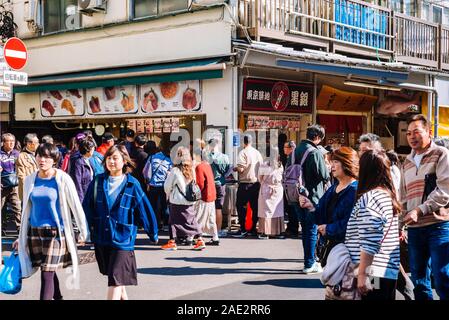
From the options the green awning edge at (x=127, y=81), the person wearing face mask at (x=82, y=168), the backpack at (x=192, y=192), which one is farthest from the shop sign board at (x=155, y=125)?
the person wearing face mask at (x=82, y=168)

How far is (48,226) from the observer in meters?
6.12

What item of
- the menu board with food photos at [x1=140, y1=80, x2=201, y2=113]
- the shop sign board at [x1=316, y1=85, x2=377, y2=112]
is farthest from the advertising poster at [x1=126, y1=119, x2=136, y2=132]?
the shop sign board at [x1=316, y1=85, x2=377, y2=112]

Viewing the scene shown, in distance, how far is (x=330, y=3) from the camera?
50.1 ft

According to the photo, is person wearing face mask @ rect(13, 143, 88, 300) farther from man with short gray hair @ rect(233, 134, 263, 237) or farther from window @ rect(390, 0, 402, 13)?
window @ rect(390, 0, 402, 13)

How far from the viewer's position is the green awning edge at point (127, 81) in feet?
44.8

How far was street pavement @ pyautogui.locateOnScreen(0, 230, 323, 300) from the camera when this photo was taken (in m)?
7.29

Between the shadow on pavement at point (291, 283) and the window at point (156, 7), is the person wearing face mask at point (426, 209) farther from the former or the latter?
the window at point (156, 7)

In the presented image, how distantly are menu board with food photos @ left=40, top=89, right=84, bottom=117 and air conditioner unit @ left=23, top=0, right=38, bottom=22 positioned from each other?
7.77ft

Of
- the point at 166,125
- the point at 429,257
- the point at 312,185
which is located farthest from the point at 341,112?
the point at 429,257

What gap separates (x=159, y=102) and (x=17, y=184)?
483 centimetres

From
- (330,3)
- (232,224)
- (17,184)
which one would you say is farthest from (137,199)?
(330,3)

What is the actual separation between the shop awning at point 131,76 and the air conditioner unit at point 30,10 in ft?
6.01
